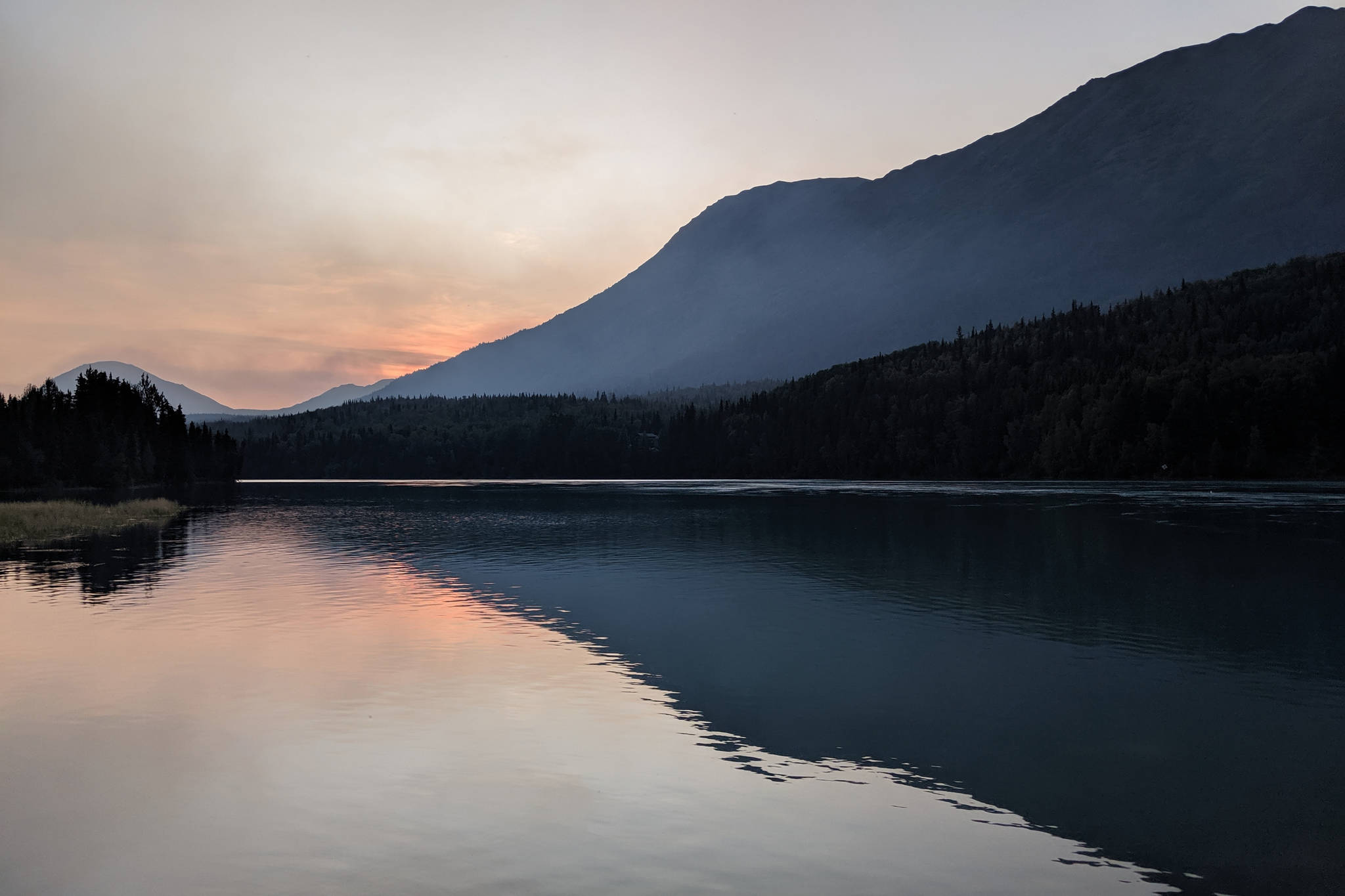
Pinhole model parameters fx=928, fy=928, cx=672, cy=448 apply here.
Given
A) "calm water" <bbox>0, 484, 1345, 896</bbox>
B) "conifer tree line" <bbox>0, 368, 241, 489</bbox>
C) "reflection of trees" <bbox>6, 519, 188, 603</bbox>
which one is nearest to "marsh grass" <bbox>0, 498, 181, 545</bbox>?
"reflection of trees" <bbox>6, 519, 188, 603</bbox>

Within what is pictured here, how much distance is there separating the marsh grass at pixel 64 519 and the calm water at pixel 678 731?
28.9 m

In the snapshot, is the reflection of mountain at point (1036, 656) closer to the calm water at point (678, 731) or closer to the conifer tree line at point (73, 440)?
the calm water at point (678, 731)

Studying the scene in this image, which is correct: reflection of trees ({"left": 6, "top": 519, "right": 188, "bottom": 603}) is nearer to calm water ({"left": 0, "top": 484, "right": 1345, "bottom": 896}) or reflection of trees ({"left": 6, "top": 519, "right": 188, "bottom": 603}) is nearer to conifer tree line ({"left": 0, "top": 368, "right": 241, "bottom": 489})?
calm water ({"left": 0, "top": 484, "right": 1345, "bottom": 896})

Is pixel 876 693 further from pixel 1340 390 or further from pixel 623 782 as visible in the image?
pixel 1340 390

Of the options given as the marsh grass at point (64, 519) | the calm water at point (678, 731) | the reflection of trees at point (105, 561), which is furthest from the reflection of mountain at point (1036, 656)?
the marsh grass at point (64, 519)

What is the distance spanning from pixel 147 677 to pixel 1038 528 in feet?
205

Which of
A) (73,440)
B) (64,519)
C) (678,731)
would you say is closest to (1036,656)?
(678,731)

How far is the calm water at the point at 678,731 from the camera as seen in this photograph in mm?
12961

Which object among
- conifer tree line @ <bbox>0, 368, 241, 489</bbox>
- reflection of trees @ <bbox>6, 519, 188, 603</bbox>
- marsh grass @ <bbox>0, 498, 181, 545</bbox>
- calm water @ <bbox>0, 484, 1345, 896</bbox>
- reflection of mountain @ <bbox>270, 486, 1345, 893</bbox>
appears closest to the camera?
calm water @ <bbox>0, 484, 1345, 896</bbox>

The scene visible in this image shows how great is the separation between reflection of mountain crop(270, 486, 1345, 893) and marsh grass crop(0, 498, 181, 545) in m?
28.2

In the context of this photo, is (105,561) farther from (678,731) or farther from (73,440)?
(73,440)

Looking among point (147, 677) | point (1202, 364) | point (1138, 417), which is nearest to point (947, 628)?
point (147, 677)

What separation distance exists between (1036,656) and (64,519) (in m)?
77.7

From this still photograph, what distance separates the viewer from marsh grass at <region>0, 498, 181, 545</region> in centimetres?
6938
